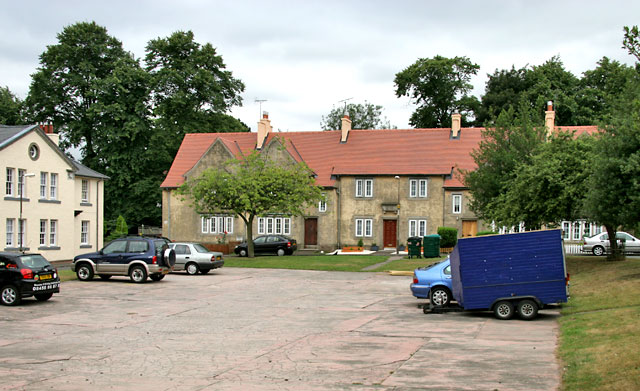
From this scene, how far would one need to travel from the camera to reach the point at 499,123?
37156 mm

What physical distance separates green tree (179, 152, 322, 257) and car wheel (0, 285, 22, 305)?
2141cm

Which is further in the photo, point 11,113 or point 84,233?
point 11,113

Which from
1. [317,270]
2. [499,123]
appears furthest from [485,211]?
[317,270]

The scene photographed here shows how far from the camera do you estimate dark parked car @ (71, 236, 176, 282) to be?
27.6 metres

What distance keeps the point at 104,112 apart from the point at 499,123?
35087mm

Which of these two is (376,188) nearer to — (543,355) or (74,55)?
(74,55)

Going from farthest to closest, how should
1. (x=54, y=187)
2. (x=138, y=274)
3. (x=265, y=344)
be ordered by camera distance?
(x=54, y=187) → (x=138, y=274) → (x=265, y=344)

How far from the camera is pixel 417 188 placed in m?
50.4

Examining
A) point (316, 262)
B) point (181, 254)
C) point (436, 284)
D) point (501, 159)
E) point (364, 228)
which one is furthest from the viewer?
point (364, 228)

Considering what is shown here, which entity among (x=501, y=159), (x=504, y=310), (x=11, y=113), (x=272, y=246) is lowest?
(x=504, y=310)

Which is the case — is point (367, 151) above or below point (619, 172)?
above

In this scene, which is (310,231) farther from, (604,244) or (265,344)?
(265,344)

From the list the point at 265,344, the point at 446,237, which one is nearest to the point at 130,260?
the point at 265,344

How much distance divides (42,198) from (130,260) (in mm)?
15136
